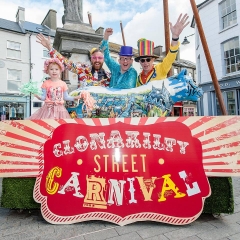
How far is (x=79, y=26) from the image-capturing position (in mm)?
4578

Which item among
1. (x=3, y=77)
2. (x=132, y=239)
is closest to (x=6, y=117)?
(x=3, y=77)

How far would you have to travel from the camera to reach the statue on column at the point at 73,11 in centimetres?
466

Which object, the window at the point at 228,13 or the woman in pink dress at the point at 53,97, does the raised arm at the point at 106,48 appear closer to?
the woman in pink dress at the point at 53,97

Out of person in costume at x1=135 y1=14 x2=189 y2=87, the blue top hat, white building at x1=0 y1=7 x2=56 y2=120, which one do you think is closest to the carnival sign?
person in costume at x1=135 y1=14 x2=189 y2=87

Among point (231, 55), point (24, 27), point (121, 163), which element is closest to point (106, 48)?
point (121, 163)

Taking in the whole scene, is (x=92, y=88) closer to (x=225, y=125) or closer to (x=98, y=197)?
(x=98, y=197)

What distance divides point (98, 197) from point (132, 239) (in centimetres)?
52

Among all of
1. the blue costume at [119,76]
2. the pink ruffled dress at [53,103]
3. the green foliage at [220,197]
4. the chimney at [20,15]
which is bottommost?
the green foliage at [220,197]

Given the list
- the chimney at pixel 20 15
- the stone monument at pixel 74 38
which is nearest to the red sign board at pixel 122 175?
the stone monument at pixel 74 38

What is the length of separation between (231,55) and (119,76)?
12.7 meters

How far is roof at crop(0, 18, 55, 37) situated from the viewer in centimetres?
1876

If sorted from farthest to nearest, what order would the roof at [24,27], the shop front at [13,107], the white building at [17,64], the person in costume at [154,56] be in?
1. the roof at [24,27]
2. the white building at [17,64]
3. the shop front at [13,107]
4. the person in costume at [154,56]

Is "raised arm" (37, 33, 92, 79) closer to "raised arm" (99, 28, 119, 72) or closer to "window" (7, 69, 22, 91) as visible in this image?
"raised arm" (99, 28, 119, 72)

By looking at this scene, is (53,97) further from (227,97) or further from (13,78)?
(13,78)
